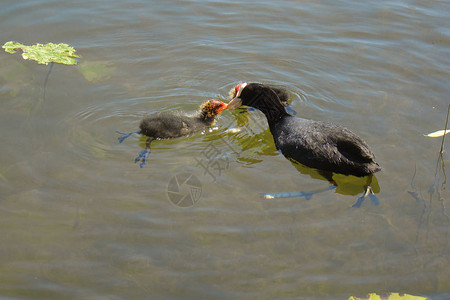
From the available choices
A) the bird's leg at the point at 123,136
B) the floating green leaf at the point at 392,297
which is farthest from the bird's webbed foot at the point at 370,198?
the bird's leg at the point at 123,136

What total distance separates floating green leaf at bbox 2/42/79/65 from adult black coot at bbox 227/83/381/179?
274 centimetres

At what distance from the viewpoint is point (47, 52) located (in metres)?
6.18

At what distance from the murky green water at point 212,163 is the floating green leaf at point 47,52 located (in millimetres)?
133

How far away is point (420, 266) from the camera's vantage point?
353 cm

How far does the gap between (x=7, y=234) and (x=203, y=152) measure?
1945 mm

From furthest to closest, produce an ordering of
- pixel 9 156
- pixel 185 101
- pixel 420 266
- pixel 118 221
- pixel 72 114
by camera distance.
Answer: pixel 185 101
pixel 72 114
pixel 9 156
pixel 118 221
pixel 420 266

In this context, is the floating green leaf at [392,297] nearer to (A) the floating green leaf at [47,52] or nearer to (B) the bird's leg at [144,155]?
(B) the bird's leg at [144,155]

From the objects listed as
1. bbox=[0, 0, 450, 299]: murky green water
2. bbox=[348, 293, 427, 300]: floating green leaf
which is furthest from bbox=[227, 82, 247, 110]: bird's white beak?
bbox=[348, 293, 427, 300]: floating green leaf

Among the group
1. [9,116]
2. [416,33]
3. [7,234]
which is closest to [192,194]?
[7,234]

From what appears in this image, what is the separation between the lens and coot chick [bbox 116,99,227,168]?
4.73 m

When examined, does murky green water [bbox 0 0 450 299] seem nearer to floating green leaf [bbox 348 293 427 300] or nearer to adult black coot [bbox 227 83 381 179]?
floating green leaf [bbox 348 293 427 300]

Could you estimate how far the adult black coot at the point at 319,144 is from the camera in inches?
170

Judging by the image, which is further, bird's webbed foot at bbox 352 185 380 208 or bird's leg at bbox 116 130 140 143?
bird's leg at bbox 116 130 140 143

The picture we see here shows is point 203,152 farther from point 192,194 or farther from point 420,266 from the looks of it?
point 420,266
